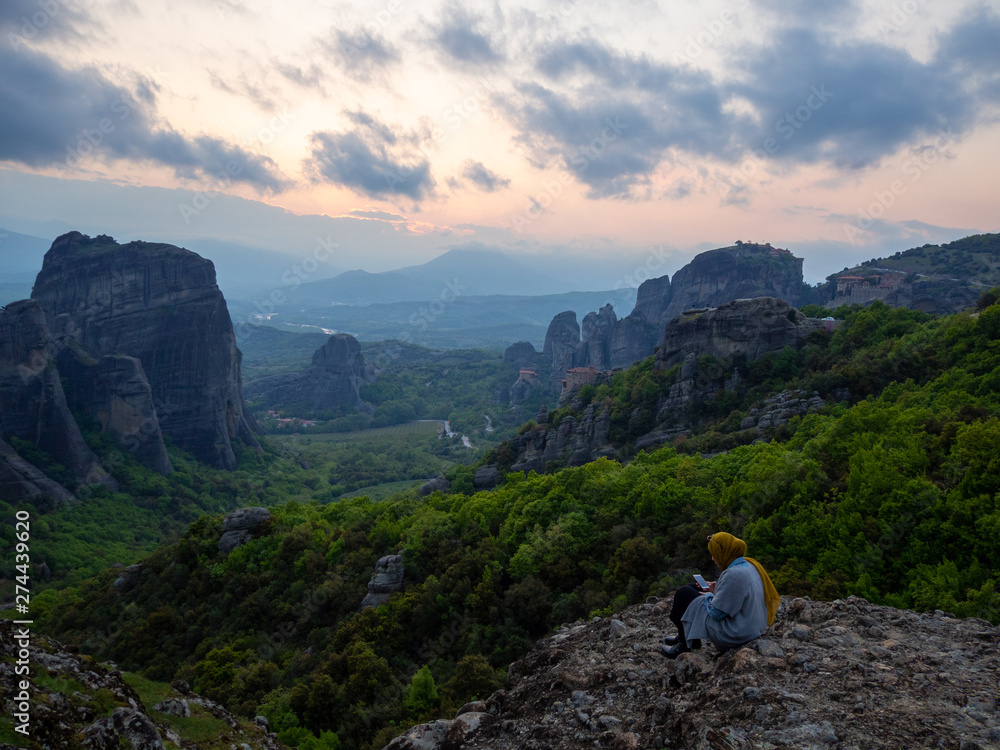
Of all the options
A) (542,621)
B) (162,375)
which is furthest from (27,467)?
(542,621)

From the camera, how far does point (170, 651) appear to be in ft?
75.5

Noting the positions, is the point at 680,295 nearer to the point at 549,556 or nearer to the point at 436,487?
the point at 436,487

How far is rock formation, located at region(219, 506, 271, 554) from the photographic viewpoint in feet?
94.3

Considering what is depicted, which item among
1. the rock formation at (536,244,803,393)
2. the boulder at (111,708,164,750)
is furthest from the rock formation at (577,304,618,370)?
the boulder at (111,708,164,750)

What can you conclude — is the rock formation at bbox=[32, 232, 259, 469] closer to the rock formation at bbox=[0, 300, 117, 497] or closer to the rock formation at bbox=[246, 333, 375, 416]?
the rock formation at bbox=[0, 300, 117, 497]

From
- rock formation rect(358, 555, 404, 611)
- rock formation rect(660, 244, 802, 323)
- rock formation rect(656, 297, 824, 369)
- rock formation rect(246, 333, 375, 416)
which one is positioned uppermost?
rock formation rect(660, 244, 802, 323)

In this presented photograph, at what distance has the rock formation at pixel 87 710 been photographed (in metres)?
6.76

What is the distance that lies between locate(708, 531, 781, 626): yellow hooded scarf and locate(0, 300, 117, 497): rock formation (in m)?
68.4

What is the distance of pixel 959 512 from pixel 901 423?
21.8ft

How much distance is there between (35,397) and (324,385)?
72868 mm

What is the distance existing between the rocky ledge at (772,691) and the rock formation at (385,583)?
12.3 metres

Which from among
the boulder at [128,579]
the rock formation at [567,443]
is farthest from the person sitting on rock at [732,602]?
the rock formation at [567,443]

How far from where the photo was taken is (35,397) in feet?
186

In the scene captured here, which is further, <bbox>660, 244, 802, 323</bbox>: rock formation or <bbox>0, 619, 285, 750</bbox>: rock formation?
<bbox>660, 244, 802, 323</bbox>: rock formation
